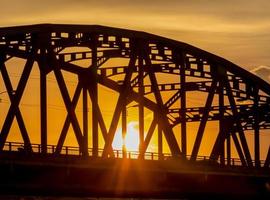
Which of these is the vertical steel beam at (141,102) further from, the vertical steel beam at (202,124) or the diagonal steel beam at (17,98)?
the diagonal steel beam at (17,98)

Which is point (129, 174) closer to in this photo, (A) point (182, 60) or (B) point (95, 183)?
(B) point (95, 183)

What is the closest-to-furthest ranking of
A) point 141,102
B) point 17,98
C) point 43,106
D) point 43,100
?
1. point 17,98
2. point 43,106
3. point 43,100
4. point 141,102

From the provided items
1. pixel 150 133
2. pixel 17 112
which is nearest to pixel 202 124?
pixel 150 133

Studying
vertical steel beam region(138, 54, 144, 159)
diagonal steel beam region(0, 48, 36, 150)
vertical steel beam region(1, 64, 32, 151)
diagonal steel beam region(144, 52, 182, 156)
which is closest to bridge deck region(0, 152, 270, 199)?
diagonal steel beam region(144, 52, 182, 156)

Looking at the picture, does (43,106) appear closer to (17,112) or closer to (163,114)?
(17,112)

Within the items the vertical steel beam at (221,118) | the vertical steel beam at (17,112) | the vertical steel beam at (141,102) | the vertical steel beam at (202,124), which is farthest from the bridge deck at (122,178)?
the vertical steel beam at (221,118)

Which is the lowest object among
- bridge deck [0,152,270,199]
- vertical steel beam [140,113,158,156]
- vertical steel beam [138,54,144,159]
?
bridge deck [0,152,270,199]

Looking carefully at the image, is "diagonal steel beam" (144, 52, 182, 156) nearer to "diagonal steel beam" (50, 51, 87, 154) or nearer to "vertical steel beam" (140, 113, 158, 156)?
"vertical steel beam" (140, 113, 158, 156)

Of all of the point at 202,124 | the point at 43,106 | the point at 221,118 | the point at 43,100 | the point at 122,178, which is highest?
the point at 43,100

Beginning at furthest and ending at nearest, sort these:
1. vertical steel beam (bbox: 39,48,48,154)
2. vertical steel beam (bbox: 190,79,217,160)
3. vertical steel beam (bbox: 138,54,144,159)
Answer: vertical steel beam (bbox: 190,79,217,160)
vertical steel beam (bbox: 138,54,144,159)
vertical steel beam (bbox: 39,48,48,154)

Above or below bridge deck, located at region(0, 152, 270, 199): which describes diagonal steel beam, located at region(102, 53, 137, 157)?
above

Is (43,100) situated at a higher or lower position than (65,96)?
lower

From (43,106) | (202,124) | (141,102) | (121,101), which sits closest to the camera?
(43,106)

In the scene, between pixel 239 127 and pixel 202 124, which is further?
pixel 239 127
